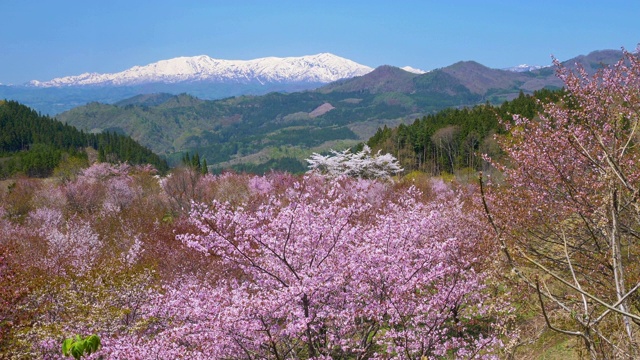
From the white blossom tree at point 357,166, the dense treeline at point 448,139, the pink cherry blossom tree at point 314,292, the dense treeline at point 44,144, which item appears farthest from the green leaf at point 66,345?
the dense treeline at point 44,144

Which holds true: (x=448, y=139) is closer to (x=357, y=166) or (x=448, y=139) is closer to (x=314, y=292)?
(x=357, y=166)

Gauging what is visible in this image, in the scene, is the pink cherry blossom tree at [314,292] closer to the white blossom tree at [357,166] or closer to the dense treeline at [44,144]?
the white blossom tree at [357,166]

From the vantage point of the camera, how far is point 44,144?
116000 mm

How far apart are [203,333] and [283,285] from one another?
1.82 meters

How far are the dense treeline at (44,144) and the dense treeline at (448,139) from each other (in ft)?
179

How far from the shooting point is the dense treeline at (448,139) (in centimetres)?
7106

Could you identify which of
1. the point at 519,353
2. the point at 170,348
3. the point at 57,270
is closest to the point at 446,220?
the point at 519,353

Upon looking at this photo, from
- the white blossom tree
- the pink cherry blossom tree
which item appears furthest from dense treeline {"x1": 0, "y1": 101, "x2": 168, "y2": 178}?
the pink cherry blossom tree

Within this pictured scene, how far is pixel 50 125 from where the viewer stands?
130 meters

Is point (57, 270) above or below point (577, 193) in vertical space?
below

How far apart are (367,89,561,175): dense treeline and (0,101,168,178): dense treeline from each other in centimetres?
5458

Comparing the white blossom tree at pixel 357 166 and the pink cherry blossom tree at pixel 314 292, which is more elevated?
the pink cherry blossom tree at pixel 314 292

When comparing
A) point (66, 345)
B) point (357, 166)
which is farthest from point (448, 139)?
point (66, 345)

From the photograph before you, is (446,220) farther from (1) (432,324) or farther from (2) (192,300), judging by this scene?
(2) (192,300)
